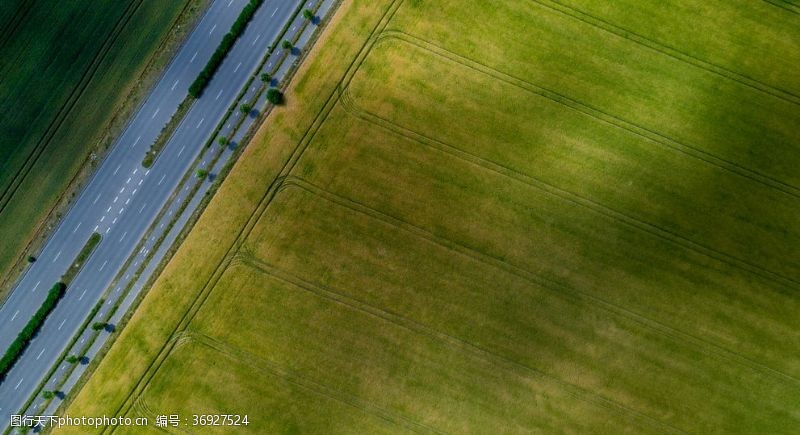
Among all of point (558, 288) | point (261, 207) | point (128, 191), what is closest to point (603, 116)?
point (558, 288)

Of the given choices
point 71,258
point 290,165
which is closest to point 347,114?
point 290,165

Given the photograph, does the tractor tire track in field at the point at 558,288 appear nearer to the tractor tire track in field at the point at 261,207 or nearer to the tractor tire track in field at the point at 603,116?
the tractor tire track in field at the point at 261,207

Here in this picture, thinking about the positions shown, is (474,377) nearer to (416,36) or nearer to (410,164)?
(410,164)

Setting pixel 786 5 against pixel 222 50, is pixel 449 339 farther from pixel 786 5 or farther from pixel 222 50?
pixel 786 5

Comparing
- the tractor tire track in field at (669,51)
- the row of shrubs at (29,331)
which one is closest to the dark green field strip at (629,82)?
the tractor tire track in field at (669,51)

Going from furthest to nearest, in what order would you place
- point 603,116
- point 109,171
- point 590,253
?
1. point 109,171
2. point 603,116
3. point 590,253

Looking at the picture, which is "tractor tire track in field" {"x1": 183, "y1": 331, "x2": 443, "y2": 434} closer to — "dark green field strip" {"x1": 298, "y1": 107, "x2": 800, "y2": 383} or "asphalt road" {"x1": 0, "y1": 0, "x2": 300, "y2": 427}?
"asphalt road" {"x1": 0, "y1": 0, "x2": 300, "y2": 427}

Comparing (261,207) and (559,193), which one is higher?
(559,193)
